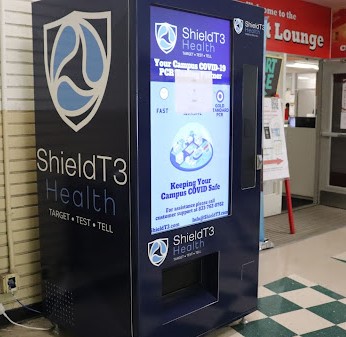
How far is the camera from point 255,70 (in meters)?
2.68

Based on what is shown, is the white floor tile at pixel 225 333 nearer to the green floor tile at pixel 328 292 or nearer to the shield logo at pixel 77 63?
the green floor tile at pixel 328 292

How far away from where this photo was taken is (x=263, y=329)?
9.08 feet

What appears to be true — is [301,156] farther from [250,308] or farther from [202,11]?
[202,11]

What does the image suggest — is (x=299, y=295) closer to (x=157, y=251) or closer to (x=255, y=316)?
(x=255, y=316)

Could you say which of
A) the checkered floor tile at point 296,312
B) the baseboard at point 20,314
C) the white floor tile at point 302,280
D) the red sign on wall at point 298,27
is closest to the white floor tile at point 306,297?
the checkered floor tile at point 296,312

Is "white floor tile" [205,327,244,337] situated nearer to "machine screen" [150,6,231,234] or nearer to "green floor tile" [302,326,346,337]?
"green floor tile" [302,326,346,337]

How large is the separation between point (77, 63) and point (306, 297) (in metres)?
2.22

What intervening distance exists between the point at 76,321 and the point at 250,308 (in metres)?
1.05

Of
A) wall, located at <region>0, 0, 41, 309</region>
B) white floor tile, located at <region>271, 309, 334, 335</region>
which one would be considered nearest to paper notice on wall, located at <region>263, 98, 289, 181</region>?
white floor tile, located at <region>271, 309, 334, 335</region>

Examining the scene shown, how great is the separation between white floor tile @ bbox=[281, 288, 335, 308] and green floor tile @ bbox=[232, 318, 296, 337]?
14.5 inches

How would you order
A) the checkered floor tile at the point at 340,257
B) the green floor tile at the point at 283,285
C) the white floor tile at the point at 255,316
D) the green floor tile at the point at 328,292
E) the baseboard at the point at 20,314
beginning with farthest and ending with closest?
the checkered floor tile at the point at 340,257 → the green floor tile at the point at 283,285 → the green floor tile at the point at 328,292 → the white floor tile at the point at 255,316 → the baseboard at the point at 20,314

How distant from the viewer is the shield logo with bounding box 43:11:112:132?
7.00 ft

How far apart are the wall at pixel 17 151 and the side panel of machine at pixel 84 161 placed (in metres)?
0.19

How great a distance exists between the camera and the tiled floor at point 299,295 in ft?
9.00
